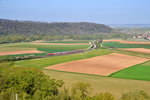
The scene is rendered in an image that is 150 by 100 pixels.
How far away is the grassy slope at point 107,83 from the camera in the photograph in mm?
35906

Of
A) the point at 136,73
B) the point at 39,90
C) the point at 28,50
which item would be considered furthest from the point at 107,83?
the point at 28,50

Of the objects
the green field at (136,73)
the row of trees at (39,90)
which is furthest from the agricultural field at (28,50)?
the row of trees at (39,90)

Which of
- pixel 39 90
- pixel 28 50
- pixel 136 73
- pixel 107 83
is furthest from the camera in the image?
pixel 28 50

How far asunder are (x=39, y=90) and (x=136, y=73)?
28.1 metres

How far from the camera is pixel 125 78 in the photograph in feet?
145

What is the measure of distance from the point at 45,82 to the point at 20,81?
365cm

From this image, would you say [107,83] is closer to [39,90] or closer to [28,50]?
[39,90]

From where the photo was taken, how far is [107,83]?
132 feet

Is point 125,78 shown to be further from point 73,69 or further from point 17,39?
point 17,39

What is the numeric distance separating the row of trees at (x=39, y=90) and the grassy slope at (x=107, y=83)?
7.21 m

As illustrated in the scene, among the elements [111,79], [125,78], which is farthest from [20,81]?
[125,78]

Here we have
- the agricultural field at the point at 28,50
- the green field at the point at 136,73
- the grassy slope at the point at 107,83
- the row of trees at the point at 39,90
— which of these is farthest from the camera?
the agricultural field at the point at 28,50

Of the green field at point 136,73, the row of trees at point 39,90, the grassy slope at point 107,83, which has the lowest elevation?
the grassy slope at point 107,83

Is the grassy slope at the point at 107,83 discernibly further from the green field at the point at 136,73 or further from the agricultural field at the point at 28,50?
the agricultural field at the point at 28,50
